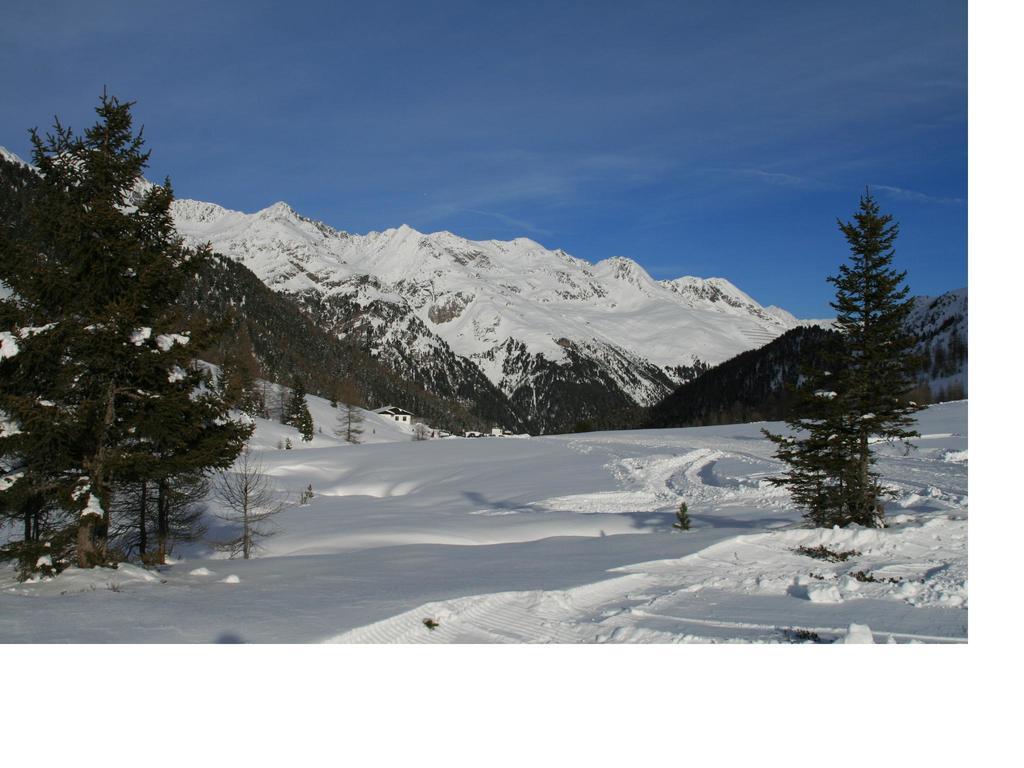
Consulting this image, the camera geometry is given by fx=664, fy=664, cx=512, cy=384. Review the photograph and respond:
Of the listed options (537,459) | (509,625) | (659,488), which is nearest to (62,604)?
(509,625)

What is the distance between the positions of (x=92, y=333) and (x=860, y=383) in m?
14.2

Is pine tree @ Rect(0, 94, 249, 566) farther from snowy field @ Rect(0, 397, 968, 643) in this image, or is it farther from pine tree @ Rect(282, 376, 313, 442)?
pine tree @ Rect(282, 376, 313, 442)

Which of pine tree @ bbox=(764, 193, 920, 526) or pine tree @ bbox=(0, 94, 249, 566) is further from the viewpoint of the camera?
pine tree @ bbox=(764, 193, 920, 526)

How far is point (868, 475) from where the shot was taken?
47.6ft

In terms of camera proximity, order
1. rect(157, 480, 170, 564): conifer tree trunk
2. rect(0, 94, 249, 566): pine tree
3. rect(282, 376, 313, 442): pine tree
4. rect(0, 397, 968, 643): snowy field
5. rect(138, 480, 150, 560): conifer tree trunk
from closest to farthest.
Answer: rect(0, 397, 968, 643): snowy field < rect(0, 94, 249, 566): pine tree < rect(157, 480, 170, 564): conifer tree trunk < rect(138, 480, 150, 560): conifer tree trunk < rect(282, 376, 313, 442): pine tree

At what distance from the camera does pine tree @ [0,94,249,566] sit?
989cm

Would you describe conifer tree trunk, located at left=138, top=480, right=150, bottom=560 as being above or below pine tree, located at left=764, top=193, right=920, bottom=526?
below

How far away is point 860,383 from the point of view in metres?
13.9

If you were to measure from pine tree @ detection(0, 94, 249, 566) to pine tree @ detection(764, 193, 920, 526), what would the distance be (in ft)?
39.3

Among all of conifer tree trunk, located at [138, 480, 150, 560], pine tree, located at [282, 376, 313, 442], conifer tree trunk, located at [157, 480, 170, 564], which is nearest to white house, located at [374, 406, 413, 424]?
pine tree, located at [282, 376, 313, 442]

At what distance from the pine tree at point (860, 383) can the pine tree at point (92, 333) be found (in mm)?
11991

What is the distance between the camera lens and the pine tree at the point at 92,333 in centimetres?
989
